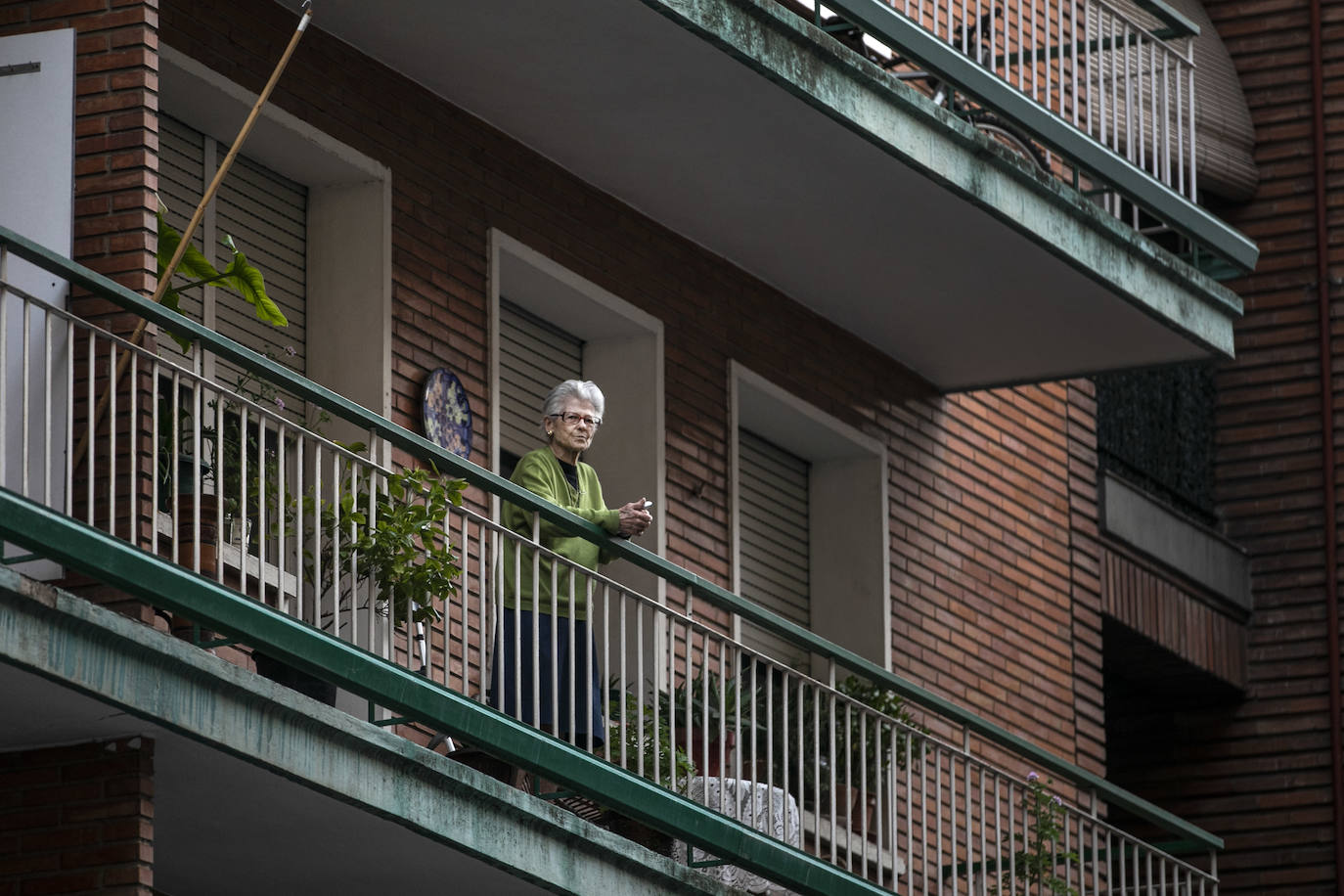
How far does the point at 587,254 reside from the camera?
14.2 metres

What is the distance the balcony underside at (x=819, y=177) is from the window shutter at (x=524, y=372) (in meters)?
0.76

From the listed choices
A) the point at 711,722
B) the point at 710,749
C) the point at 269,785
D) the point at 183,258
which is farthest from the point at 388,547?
the point at 711,722

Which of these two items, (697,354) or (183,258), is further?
(697,354)

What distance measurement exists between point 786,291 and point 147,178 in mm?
5884

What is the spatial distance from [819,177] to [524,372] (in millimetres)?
1674

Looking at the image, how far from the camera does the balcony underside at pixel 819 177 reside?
41.8 feet

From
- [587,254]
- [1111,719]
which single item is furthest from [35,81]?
[1111,719]

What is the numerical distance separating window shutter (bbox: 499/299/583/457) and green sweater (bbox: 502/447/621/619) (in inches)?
82.8

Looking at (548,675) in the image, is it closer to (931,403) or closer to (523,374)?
(523,374)

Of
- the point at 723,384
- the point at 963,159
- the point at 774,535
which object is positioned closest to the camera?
the point at 963,159

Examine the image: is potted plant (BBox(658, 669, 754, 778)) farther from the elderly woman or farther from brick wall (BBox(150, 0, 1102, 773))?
brick wall (BBox(150, 0, 1102, 773))

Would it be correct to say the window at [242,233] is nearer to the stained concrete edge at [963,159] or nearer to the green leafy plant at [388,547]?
the green leafy plant at [388,547]

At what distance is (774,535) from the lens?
52.7 ft

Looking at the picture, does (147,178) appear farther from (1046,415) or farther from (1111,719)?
(1111,719)
